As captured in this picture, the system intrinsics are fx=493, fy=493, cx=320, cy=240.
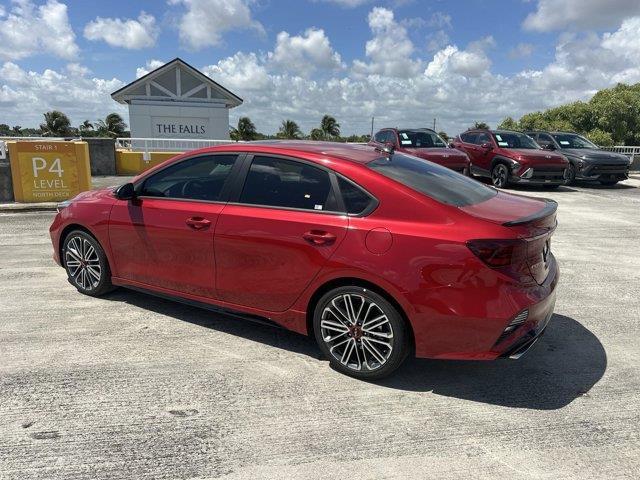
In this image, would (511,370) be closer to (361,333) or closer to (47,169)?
(361,333)

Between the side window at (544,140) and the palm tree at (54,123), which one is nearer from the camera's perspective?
the side window at (544,140)

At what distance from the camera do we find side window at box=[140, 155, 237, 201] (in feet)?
13.2

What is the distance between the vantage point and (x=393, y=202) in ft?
10.7

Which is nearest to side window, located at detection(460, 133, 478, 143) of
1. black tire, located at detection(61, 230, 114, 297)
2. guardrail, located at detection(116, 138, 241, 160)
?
guardrail, located at detection(116, 138, 241, 160)

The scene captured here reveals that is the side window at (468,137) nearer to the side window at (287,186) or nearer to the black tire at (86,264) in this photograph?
the side window at (287,186)

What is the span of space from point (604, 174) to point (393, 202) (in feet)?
47.0

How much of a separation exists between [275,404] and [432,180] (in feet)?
6.38

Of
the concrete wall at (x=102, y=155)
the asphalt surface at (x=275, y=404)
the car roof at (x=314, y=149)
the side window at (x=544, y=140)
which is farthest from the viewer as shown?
the side window at (x=544, y=140)

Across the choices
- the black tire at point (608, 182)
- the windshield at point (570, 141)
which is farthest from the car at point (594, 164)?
the windshield at point (570, 141)

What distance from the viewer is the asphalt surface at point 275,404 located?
2598 millimetres

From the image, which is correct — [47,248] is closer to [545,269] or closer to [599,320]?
[545,269]

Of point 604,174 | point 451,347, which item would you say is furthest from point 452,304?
point 604,174

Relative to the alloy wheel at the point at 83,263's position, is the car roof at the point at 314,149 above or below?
above

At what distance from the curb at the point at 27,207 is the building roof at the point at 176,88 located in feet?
57.8
